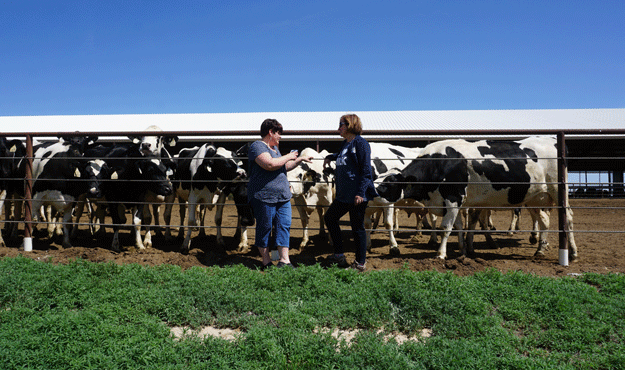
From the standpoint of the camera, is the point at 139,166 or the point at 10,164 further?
the point at 10,164

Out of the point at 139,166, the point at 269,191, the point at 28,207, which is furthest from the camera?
the point at 139,166

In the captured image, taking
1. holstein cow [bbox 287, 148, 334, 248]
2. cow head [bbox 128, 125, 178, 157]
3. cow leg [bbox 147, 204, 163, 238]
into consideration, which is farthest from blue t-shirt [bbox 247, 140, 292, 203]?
cow leg [bbox 147, 204, 163, 238]

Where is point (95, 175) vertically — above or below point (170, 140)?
below

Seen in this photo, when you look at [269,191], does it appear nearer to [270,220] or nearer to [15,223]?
[270,220]

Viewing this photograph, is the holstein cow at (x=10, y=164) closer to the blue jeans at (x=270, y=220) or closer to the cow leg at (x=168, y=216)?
the cow leg at (x=168, y=216)

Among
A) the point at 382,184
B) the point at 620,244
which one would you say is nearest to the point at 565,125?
the point at 620,244

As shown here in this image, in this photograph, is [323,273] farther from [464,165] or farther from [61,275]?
[464,165]

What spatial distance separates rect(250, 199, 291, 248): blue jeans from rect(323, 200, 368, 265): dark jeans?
569 mm

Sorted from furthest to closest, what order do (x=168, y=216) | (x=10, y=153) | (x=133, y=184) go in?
1. (x=168, y=216)
2. (x=10, y=153)
3. (x=133, y=184)

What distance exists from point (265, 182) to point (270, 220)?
46cm

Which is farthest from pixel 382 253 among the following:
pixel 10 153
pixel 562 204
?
pixel 10 153

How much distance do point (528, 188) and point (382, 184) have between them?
257 centimetres

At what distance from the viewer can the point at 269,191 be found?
505cm

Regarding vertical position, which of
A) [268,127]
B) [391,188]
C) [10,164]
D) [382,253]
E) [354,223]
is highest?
[268,127]
